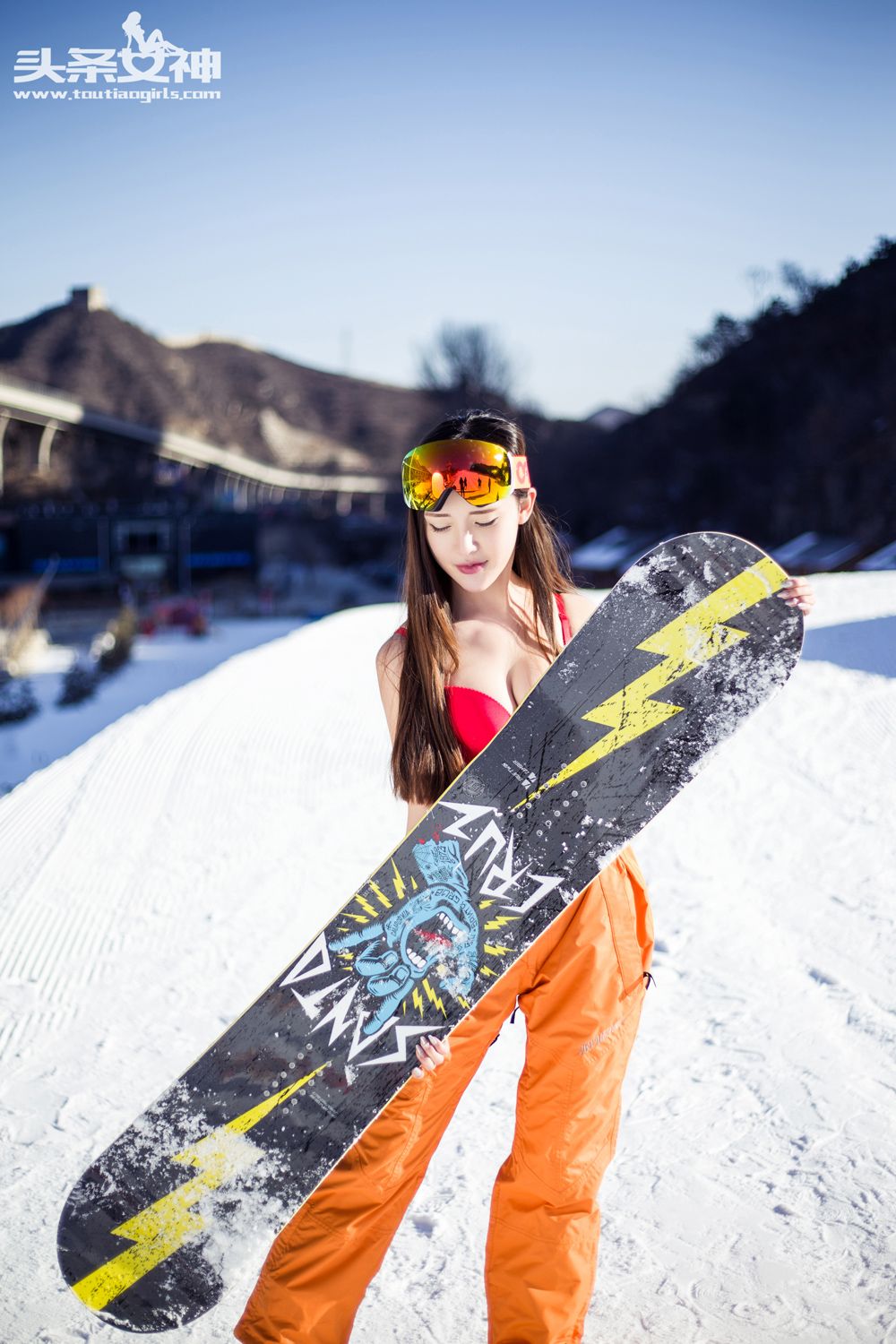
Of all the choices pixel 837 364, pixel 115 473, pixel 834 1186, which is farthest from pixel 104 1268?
pixel 115 473

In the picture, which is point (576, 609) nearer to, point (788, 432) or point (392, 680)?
point (392, 680)

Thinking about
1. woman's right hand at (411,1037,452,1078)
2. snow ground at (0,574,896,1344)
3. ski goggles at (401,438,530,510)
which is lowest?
snow ground at (0,574,896,1344)

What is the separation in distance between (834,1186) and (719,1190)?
247 millimetres

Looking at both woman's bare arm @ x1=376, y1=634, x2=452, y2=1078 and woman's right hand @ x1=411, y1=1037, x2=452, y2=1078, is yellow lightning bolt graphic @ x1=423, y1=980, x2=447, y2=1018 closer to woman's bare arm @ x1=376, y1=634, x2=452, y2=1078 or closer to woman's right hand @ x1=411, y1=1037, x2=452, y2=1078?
woman's right hand @ x1=411, y1=1037, x2=452, y2=1078

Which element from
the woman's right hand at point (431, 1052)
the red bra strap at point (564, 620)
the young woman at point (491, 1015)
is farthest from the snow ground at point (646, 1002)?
the red bra strap at point (564, 620)

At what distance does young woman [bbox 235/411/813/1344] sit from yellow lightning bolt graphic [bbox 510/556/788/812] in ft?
0.24

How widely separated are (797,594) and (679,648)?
22 centimetres

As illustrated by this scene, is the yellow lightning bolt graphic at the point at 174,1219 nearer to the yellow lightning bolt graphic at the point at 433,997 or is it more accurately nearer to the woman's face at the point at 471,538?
the yellow lightning bolt graphic at the point at 433,997

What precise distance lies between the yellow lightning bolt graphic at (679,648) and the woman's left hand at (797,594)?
0.05 ft

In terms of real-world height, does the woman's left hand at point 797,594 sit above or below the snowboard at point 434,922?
above

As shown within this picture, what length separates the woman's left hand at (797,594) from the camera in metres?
1.59

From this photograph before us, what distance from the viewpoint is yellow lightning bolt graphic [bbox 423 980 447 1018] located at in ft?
4.95

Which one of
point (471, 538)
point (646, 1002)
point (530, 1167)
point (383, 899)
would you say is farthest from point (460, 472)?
point (646, 1002)

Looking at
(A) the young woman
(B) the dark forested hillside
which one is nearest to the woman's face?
(A) the young woman
